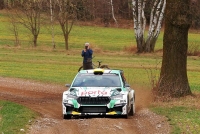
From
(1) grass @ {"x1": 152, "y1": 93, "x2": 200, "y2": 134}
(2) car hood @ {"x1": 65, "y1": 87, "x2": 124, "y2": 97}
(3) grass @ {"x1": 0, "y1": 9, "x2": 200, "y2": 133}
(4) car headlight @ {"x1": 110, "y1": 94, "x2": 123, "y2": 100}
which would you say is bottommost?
(3) grass @ {"x1": 0, "y1": 9, "x2": 200, "y2": 133}

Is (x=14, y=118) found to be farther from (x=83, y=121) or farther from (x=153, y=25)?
(x=153, y=25)

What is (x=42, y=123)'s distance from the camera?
551 inches

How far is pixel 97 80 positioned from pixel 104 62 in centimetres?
2657

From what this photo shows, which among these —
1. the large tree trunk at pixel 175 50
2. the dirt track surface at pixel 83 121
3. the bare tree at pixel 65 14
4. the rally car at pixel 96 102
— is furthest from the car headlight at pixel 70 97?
the bare tree at pixel 65 14

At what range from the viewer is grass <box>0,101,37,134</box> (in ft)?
41.6

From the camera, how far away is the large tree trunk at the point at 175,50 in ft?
63.4

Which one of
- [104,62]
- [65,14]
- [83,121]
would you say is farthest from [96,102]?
[65,14]

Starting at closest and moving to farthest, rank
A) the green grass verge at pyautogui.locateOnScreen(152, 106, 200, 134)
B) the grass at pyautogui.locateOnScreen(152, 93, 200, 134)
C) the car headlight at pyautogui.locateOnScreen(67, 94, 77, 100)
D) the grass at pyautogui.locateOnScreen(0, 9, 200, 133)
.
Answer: the green grass verge at pyautogui.locateOnScreen(152, 106, 200, 134) → the grass at pyautogui.locateOnScreen(152, 93, 200, 134) → the car headlight at pyautogui.locateOnScreen(67, 94, 77, 100) → the grass at pyautogui.locateOnScreen(0, 9, 200, 133)

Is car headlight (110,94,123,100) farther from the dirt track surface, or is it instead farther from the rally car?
the dirt track surface

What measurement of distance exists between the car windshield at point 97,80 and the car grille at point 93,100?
3.29 ft

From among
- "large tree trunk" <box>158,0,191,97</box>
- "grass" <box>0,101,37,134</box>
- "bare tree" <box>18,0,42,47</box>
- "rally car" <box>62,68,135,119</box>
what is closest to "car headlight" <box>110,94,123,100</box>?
"rally car" <box>62,68,135,119</box>

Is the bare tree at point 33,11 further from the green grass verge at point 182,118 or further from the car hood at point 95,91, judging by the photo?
the car hood at point 95,91

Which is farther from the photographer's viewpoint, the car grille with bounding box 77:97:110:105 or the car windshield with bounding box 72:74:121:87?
the car windshield with bounding box 72:74:121:87

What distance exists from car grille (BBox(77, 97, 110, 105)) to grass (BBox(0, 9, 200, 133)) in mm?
1818
